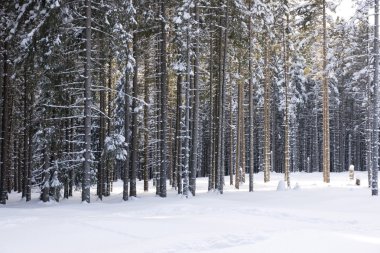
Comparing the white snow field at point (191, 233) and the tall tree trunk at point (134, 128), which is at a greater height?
the tall tree trunk at point (134, 128)

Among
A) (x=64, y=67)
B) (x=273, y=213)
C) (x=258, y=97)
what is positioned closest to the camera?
(x=273, y=213)

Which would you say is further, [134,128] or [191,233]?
[134,128]

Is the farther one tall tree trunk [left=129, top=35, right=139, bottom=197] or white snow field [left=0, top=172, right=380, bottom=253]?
tall tree trunk [left=129, top=35, right=139, bottom=197]

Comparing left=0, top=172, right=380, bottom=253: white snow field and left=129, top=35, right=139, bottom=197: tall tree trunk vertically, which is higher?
left=129, top=35, right=139, bottom=197: tall tree trunk

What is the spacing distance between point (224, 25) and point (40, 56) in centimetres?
931

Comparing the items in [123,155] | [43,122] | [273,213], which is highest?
[43,122]

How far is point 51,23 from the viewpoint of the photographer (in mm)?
15125

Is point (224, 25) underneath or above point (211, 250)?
above

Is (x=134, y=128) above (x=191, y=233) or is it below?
above

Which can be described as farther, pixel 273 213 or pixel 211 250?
pixel 273 213

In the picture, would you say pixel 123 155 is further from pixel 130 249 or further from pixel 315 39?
pixel 315 39

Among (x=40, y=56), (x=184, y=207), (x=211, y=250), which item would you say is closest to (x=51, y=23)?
(x=40, y=56)

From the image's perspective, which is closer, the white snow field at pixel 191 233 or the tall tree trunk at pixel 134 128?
the white snow field at pixel 191 233

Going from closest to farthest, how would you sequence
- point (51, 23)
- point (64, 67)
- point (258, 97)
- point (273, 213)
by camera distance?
point (273, 213)
point (51, 23)
point (64, 67)
point (258, 97)
